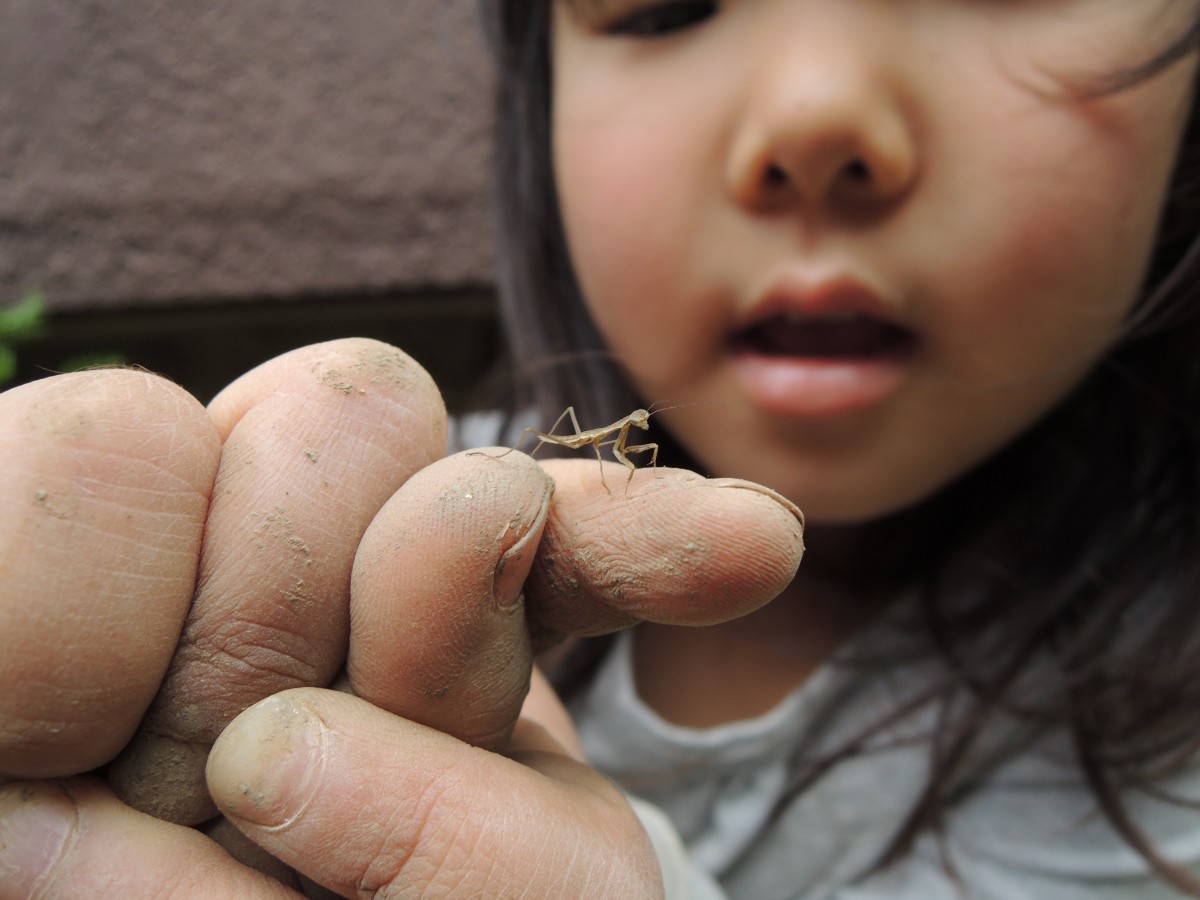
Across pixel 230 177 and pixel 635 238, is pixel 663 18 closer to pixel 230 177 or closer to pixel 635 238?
pixel 635 238

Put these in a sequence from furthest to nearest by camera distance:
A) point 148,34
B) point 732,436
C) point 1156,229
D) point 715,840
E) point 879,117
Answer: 1. point 148,34
2. point 715,840
3. point 732,436
4. point 1156,229
5. point 879,117

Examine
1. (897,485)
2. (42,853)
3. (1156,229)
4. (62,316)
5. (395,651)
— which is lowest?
(62,316)

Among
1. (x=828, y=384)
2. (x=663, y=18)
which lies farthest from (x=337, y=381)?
(x=663, y=18)

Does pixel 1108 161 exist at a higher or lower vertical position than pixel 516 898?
higher

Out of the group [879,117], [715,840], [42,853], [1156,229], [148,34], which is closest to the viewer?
[42,853]

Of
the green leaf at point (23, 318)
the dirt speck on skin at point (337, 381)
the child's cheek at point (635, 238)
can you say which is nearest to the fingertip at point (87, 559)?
the dirt speck on skin at point (337, 381)

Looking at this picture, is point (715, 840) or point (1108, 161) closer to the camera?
point (1108, 161)

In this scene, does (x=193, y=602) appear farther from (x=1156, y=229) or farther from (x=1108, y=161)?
(x=1156, y=229)

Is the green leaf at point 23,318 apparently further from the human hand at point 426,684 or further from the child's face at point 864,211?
the human hand at point 426,684

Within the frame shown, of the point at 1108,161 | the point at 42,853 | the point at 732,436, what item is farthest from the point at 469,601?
the point at 1108,161
